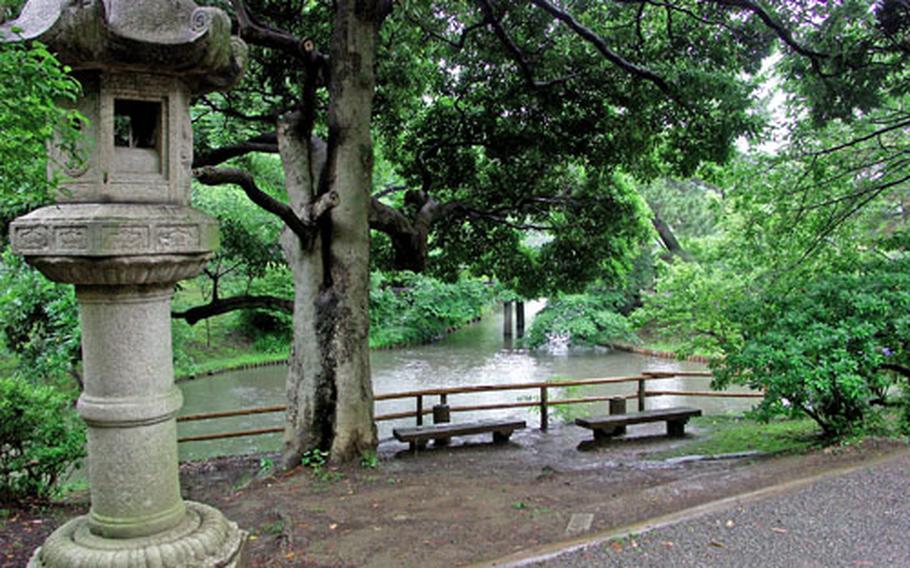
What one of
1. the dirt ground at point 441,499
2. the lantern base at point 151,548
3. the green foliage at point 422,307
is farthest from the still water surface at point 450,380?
the lantern base at point 151,548

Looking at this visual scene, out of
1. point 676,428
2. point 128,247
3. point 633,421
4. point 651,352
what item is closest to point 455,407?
point 633,421

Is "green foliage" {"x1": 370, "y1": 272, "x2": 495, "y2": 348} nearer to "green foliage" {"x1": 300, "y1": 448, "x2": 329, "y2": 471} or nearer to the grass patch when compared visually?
the grass patch

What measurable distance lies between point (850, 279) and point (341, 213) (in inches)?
231

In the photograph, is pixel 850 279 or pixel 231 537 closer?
pixel 231 537

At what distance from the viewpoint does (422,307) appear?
2497 centimetres

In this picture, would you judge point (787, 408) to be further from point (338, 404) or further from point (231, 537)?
point (231, 537)

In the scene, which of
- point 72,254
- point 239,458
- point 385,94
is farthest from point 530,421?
point 72,254

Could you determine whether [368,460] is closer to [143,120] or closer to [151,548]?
[151,548]

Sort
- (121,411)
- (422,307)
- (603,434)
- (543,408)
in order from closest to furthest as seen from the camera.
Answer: (121,411) → (603,434) → (543,408) → (422,307)

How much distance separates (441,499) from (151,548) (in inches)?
133

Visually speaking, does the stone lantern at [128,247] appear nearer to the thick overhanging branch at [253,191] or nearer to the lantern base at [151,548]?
the lantern base at [151,548]

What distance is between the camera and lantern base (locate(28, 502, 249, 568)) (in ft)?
11.4

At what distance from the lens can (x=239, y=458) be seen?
9.44 metres

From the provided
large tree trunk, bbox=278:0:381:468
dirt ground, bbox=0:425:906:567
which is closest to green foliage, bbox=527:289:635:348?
dirt ground, bbox=0:425:906:567
